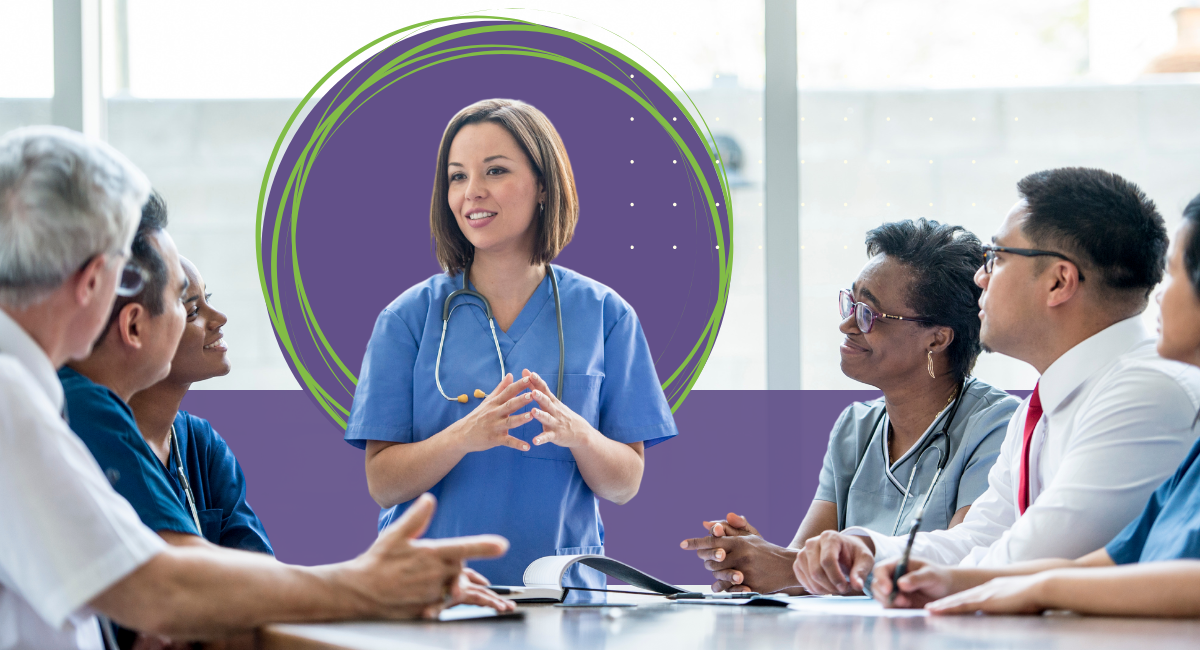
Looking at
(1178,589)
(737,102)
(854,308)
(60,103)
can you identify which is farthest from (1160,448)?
(60,103)

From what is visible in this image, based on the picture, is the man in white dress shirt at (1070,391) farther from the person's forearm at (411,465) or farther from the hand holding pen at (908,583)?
the person's forearm at (411,465)

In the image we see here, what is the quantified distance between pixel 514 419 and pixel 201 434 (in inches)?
24.5

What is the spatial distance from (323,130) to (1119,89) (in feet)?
7.64

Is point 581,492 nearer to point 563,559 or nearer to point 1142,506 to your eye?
point 563,559

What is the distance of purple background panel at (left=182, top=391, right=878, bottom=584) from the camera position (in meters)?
2.52

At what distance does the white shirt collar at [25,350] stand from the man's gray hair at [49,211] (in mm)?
24

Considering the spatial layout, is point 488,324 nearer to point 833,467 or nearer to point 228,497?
point 228,497

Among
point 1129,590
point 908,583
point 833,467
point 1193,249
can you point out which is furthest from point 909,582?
point 833,467

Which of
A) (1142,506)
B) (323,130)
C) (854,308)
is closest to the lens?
(1142,506)

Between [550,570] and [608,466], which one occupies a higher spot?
[608,466]

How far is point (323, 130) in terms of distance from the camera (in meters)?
2.54

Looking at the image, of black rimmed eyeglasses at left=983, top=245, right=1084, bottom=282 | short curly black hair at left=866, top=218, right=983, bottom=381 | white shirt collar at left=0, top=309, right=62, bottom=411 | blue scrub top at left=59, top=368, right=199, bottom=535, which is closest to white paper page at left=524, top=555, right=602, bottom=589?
blue scrub top at left=59, top=368, right=199, bottom=535

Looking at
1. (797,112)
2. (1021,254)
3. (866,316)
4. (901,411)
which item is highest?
(797,112)

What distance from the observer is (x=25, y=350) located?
99cm
